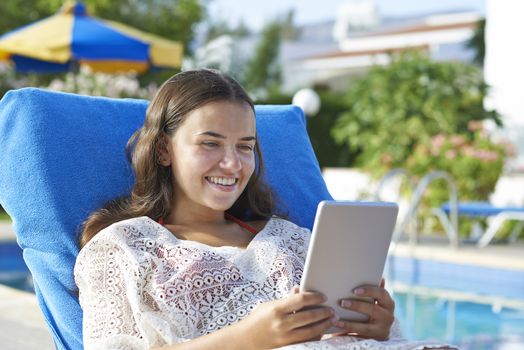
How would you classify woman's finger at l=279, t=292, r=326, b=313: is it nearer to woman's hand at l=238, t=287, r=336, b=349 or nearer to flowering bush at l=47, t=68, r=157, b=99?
woman's hand at l=238, t=287, r=336, b=349

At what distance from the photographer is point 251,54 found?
40875 mm

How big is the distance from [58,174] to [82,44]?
674 centimetres

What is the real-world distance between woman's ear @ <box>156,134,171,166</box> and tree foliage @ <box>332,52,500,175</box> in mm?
8297

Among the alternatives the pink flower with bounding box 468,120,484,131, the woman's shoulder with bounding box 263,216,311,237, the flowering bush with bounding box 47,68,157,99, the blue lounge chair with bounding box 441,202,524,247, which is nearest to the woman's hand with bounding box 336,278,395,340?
the woman's shoulder with bounding box 263,216,311,237

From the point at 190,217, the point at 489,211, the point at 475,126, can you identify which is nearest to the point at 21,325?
the point at 190,217

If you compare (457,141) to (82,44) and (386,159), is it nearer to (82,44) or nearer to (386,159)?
(386,159)

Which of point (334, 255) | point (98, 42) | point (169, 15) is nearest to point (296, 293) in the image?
point (334, 255)

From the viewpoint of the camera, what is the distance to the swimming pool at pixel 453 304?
5.64 meters

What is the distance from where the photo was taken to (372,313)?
1982 mm

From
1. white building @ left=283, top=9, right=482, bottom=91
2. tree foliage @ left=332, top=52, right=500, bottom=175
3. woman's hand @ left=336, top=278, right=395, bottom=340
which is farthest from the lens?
white building @ left=283, top=9, right=482, bottom=91

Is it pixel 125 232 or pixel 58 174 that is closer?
pixel 125 232

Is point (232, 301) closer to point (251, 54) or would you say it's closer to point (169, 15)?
point (169, 15)

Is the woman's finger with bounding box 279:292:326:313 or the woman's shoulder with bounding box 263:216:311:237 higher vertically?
the woman's shoulder with bounding box 263:216:311:237

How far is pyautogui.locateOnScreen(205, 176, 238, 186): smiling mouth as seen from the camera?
224cm
